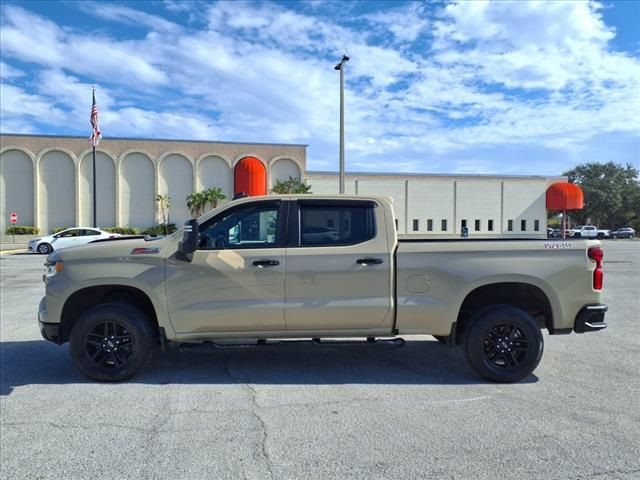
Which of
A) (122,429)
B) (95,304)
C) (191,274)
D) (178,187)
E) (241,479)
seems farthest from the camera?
(178,187)

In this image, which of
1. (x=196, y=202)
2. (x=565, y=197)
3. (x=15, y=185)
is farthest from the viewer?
(x=565, y=197)

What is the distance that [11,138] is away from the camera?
4534 cm

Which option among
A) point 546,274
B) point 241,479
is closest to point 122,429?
point 241,479

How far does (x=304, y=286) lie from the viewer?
198 inches

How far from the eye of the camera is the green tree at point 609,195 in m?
82.4

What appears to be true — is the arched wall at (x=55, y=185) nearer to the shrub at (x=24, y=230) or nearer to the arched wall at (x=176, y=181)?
the shrub at (x=24, y=230)

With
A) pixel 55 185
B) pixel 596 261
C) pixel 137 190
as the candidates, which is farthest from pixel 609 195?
pixel 596 261

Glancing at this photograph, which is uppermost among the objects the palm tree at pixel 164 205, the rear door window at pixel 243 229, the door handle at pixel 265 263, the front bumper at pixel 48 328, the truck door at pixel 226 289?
the palm tree at pixel 164 205

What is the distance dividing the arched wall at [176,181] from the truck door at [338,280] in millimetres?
45113

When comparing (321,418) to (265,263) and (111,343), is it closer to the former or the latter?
(265,263)

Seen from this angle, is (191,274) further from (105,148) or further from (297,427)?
(105,148)

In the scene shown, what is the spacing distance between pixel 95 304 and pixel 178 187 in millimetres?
45012

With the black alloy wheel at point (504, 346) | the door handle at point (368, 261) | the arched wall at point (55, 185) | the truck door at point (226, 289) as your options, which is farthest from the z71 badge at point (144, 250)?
the arched wall at point (55, 185)

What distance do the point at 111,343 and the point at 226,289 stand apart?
4.38 ft
